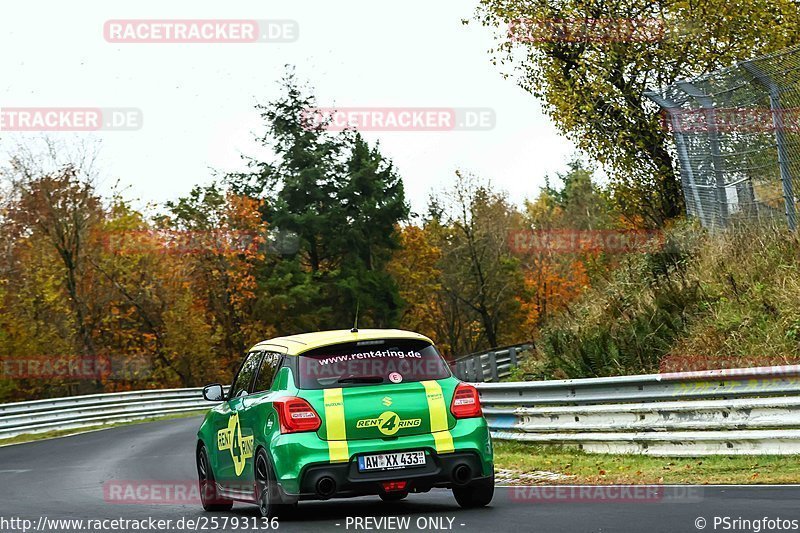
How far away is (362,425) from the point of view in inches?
357

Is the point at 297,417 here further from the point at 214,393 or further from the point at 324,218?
the point at 324,218

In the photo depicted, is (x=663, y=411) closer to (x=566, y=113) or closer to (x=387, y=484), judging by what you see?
(x=387, y=484)

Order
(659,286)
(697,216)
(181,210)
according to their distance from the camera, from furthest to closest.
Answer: (181,210), (697,216), (659,286)

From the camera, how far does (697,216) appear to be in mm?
21078

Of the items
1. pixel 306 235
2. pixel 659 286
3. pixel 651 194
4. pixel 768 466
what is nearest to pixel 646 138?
pixel 651 194

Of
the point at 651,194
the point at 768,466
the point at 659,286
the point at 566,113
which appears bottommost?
the point at 768,466

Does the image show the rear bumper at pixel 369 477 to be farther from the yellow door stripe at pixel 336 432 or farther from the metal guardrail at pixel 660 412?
the metal guardrail at pixel 660 412

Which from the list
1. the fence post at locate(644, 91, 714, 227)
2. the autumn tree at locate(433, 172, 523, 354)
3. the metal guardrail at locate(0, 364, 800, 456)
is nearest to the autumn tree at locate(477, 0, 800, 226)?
the fence post at locate(644, 91, 714, 227)

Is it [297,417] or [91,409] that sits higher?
[297,417]

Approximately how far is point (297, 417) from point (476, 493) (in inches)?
65.7

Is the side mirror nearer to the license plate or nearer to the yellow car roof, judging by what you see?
the yellow car roof

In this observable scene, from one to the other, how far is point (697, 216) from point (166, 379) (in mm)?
43204

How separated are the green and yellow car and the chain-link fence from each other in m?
9.94

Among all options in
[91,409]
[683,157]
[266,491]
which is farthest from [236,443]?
[91,409]
